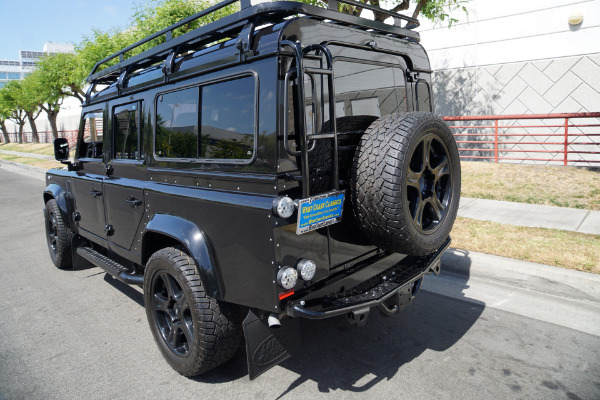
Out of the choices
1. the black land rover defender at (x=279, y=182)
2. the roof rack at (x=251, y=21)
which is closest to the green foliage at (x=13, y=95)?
the roof rack at (x=251, y=21)

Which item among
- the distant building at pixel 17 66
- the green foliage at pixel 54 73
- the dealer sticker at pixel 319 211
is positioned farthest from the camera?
the distant building at pixel 17 66

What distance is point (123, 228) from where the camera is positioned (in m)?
3.79

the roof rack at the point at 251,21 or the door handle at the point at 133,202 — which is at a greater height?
the roof rack at the point at 251,21

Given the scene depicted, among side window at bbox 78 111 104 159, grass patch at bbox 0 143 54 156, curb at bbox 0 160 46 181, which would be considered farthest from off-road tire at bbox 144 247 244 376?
grass patch at bbox 0 143 54 156

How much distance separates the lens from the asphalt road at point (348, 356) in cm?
287

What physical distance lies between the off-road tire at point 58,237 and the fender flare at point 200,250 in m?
2.83

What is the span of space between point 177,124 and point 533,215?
19.2ft

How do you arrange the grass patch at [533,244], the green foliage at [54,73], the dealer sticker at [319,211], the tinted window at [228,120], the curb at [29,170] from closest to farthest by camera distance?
the dealer sticker at [319,211] → the tinted window at [228,120] → the grass patch at [533,244] → the curb at [29,170] → the green foliage at [54,73]

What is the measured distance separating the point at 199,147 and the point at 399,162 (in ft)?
4.63

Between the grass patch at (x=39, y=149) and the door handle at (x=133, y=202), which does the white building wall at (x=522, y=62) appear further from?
the grass patch at (x=39, y=149)

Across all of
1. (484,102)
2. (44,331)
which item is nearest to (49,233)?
(44,331)

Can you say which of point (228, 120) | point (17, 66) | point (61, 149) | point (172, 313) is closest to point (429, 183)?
point (228, 120)

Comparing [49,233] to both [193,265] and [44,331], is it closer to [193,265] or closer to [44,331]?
[44,331]

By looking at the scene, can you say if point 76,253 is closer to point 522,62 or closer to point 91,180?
point 91,180
